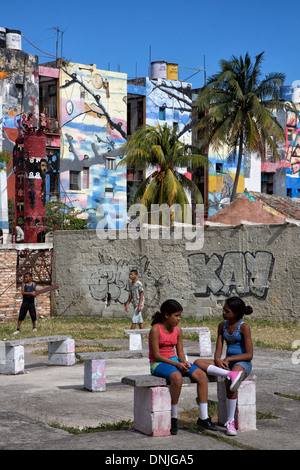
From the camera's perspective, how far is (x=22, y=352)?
11352mm

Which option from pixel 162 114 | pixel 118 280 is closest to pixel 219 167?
pixel 162 114

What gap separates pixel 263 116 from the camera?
37.2 meters

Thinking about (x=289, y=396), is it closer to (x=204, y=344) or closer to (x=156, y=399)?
(x=156, y=399)

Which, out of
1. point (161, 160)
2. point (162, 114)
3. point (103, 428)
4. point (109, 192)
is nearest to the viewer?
point (103, 428)

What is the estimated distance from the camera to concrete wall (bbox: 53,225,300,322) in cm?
1825

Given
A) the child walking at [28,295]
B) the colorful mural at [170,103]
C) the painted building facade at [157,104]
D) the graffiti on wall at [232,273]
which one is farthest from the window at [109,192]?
the child walking at [28,295]

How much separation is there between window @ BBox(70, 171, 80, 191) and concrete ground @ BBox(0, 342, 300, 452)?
3370 centimetres

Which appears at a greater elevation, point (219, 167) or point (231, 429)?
point (219, 167)

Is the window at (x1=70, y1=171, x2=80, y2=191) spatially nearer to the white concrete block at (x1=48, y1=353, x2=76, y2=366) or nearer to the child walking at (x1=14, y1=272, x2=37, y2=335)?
the child walking at (x1=14, y1=272, x2=37, y2=335)

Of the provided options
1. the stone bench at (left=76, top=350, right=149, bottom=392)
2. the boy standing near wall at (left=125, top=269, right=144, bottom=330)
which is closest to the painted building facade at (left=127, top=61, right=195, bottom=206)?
the boy standing near wall at (left=125, top=269, right=144, bottom=330)

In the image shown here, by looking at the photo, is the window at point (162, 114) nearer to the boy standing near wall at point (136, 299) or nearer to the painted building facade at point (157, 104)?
the painted building facade at point (157, 104)

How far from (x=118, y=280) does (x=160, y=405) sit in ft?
50.2

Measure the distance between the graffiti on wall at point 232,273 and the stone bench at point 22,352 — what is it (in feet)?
25.2
